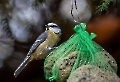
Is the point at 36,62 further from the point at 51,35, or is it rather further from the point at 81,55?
the point at 81,55

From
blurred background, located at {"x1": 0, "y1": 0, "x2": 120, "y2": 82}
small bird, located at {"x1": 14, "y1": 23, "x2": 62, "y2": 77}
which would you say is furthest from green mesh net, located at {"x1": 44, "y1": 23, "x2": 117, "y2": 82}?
blurred background, located at {"x1": 0, "y1": 0, "x2": 120, "y2": 82}

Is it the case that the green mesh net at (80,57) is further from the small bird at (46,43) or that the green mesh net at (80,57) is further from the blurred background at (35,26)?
the blurred background at (35,26)

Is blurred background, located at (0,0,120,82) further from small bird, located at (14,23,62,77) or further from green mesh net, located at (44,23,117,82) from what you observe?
green mesh net, located at (44,23,117,82)

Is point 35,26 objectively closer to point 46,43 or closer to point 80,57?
point 46,43

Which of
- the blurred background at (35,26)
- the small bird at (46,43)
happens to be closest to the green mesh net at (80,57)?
the small bird at (46,43)

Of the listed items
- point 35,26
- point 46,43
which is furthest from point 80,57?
point 35,26

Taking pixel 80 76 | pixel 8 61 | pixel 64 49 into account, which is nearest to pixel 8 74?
pixel 8 61
